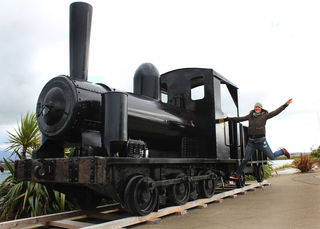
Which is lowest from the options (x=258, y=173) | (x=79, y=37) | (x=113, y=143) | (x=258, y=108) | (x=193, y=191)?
(x=193, y=191)

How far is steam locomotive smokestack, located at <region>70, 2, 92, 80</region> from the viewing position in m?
4.07

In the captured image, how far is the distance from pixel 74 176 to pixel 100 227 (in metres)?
0.64

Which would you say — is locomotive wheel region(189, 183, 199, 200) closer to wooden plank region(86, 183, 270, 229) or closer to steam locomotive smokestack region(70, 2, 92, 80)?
wooden plank region(86, 183, 270, 229)

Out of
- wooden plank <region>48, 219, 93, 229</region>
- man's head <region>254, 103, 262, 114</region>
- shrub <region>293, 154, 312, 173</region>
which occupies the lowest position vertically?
wooden plank <region>48, 219, 93, 229</region>

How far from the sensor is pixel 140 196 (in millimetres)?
3896

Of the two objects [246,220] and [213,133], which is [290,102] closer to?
[213,133]

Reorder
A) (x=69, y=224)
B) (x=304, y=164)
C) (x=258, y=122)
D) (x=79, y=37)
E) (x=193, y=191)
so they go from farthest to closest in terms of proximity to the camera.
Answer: (x=304, y=164)
(x=258, y=122)
(x=193, y=191)
(x=79, y=37)
(x=69, y=224)

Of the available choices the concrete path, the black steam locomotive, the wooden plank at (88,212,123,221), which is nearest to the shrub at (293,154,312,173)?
the concrete path

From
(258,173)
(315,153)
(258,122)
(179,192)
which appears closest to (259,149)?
(258,122)

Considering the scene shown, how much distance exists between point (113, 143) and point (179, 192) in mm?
1729

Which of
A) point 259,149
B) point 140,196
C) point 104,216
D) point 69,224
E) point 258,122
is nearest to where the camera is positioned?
point 69,224

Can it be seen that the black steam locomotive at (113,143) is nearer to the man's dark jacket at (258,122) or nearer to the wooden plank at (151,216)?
the wooden plank at (151,216)

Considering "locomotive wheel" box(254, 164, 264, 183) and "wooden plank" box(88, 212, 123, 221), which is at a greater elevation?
"locomotive wheel" box(254, 164, 264, 183)

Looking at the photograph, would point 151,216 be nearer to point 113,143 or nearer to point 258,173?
point 113,143
